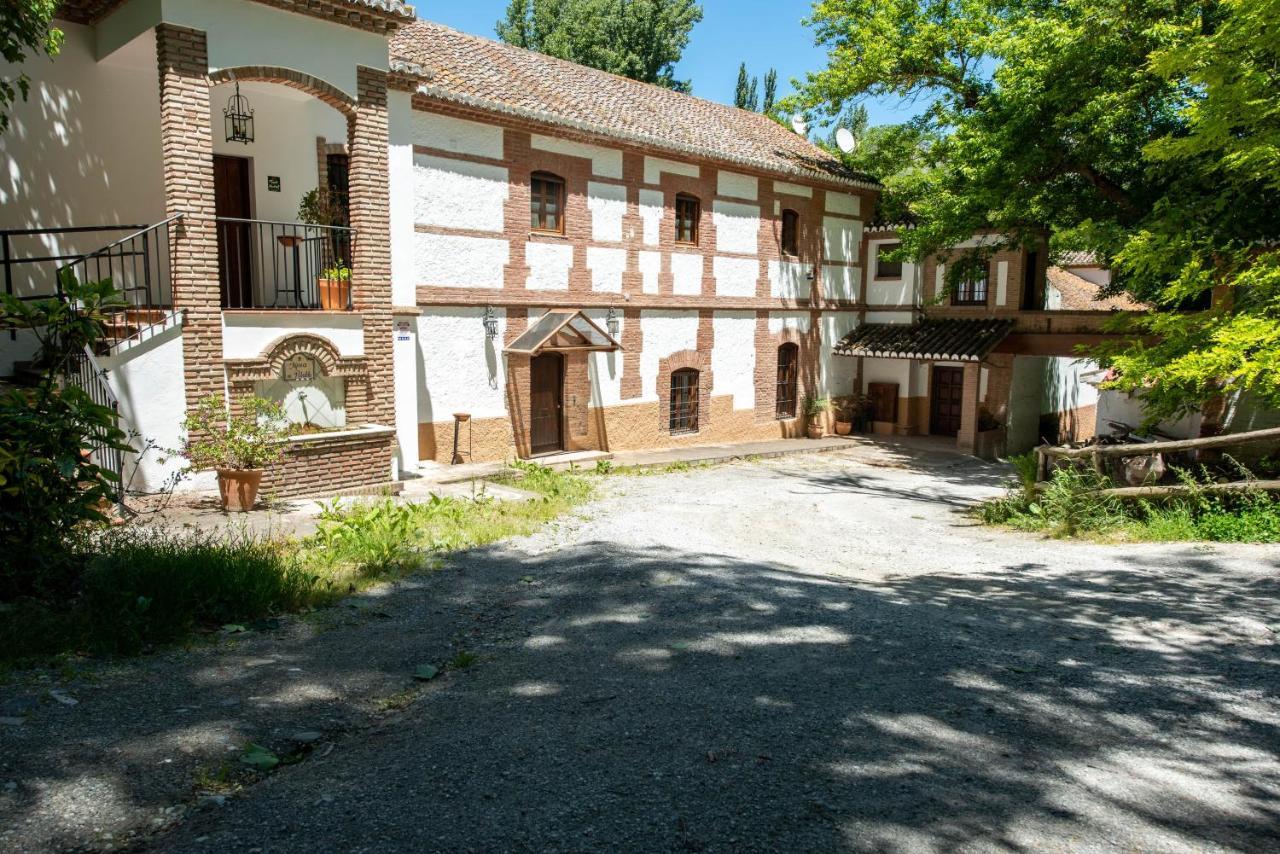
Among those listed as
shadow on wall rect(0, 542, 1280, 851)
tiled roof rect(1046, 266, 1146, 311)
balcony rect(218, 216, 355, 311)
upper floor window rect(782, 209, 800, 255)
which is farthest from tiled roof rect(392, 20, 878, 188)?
shadow on wall rect(0, 542, 1280, 851)

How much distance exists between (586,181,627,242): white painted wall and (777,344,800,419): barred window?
5.88m

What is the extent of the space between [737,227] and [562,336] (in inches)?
221

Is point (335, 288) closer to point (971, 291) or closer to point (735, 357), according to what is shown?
point (735, 357)

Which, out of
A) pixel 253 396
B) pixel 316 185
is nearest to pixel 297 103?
pixel 316 185

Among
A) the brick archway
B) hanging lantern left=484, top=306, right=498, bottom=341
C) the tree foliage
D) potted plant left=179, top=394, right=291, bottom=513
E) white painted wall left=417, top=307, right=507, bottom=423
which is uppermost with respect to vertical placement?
the brick archway

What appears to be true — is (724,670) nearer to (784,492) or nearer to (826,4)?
(784,492)

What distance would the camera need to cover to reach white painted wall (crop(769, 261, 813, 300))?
65.0 feet

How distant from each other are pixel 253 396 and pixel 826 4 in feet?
49.6

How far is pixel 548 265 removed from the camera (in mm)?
15641

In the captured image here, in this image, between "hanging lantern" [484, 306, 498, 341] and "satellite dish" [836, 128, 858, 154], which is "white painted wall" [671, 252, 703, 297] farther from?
"satellite dish" [836, 128, 858, 154]

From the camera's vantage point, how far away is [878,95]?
18969 mm

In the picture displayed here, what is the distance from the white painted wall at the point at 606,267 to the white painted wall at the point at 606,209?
0.80 ft

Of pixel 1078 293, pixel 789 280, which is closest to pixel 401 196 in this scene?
pixel 789 280

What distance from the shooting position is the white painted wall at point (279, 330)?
10.4 meters
